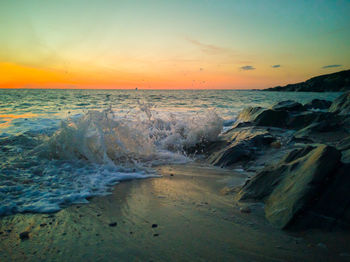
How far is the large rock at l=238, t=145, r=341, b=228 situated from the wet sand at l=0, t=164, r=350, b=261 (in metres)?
0.17

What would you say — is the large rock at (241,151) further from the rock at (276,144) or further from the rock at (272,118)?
the rock at (272,118)

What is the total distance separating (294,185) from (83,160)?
4013 mm

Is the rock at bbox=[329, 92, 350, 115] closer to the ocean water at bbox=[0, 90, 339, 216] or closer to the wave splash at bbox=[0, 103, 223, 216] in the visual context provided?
the ocean water at bbox=[0, 90, 339, 216]

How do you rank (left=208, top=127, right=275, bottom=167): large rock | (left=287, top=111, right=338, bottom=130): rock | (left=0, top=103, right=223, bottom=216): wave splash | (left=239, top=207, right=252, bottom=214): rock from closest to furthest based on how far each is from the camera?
1. (left=239, top=207, right=252, bottom=214): rock
2. (left=0, top=103, right=223, bottom=216): wave splash
3. (left=208, top=127, right=275, bottom=167): large rock
4. (left=287, top=111, right=338, bottom=130): rock

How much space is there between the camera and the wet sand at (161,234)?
206cm

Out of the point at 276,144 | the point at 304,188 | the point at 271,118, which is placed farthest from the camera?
the point at 271,118

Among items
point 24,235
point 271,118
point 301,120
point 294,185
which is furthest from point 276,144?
point 24,235

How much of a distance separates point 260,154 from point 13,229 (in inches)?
182

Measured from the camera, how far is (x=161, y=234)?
239 cm

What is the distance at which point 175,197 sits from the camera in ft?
11.1

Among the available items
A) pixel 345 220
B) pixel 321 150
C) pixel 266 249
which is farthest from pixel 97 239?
pixel 321 150

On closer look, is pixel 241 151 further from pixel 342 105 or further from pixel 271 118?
pixel 342 105

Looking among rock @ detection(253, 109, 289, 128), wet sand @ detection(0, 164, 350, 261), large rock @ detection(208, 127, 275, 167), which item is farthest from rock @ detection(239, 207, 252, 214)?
rock @ detection(253, 109, 289, 128)

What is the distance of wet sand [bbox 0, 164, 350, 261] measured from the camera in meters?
2.06
